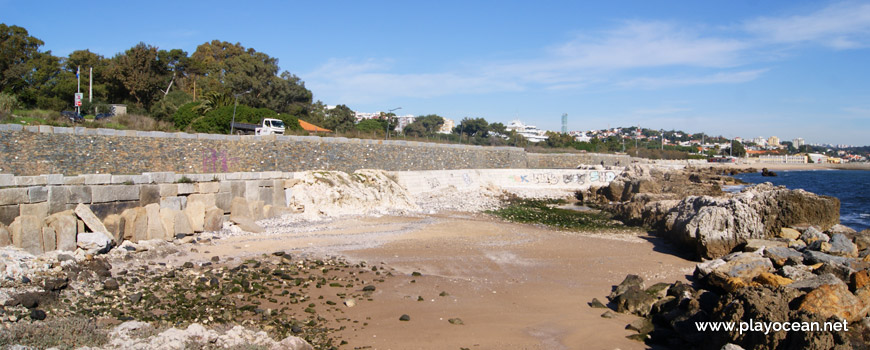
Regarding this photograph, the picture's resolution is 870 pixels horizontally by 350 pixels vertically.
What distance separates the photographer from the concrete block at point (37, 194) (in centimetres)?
1041

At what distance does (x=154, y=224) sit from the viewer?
1177 centimetres

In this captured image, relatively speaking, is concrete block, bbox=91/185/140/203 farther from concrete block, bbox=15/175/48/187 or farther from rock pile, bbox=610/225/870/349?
rock pile, bbox=610/225/870/349

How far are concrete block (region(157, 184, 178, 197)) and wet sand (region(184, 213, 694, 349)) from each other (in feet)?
6.44

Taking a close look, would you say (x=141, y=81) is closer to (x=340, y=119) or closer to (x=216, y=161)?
(x=340, y=119)

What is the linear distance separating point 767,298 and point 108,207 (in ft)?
40.4

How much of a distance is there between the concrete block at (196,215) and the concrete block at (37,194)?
9.41ft

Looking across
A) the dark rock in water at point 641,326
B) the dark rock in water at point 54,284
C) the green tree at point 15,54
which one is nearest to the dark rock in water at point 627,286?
the dark rock in water at point 641,326

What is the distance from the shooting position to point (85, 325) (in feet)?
19.3

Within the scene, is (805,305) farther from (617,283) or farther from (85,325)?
(85,325)

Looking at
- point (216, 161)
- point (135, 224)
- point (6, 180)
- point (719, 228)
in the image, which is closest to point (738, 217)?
point (719, 228)

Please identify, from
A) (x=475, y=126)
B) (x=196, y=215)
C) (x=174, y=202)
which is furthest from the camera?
(x=475, y=126)

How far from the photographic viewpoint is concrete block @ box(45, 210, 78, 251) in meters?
9.83

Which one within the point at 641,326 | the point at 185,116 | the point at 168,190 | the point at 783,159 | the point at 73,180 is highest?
the point at 185,116

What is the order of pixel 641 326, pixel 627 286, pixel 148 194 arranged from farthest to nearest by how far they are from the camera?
pixel 148 194
pixel 627 286
pixel 641 326
